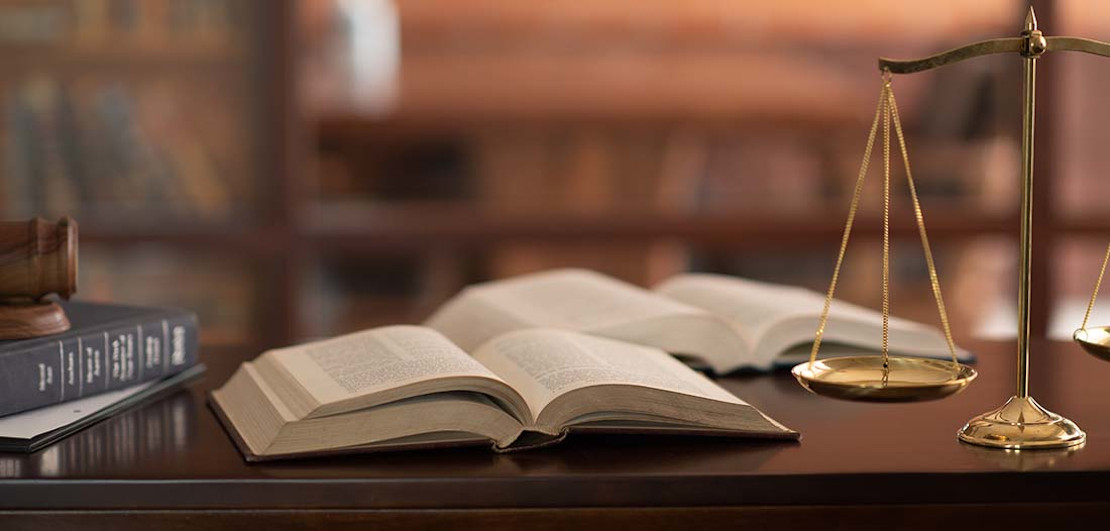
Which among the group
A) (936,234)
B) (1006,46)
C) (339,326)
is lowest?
(339,326)

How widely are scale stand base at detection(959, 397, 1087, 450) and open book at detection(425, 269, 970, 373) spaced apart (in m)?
0.29

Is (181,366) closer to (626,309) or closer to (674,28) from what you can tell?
(626,309)

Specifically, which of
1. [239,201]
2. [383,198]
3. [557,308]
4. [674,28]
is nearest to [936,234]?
[674,28]

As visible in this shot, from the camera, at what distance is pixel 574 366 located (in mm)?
852

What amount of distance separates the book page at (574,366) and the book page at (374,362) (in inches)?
1.5

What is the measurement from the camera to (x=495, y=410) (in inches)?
31.3

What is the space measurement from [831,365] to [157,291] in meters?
2.23

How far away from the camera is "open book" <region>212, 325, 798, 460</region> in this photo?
777mm

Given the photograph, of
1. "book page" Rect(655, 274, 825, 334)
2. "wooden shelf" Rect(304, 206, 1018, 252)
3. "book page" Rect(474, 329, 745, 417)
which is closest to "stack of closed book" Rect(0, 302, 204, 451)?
"book page" Rect(474, 329, 745, 417)

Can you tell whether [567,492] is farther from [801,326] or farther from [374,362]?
[801,326]

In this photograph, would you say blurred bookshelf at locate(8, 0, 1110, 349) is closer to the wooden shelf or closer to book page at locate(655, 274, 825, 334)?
the wooden shelf

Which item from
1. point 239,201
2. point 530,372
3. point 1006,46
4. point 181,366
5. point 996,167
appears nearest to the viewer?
point 1006,46

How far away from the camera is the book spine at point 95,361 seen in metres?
0.85

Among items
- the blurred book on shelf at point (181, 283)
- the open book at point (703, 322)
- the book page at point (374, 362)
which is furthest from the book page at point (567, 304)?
the blurred book on shelf at point (181, 283)
